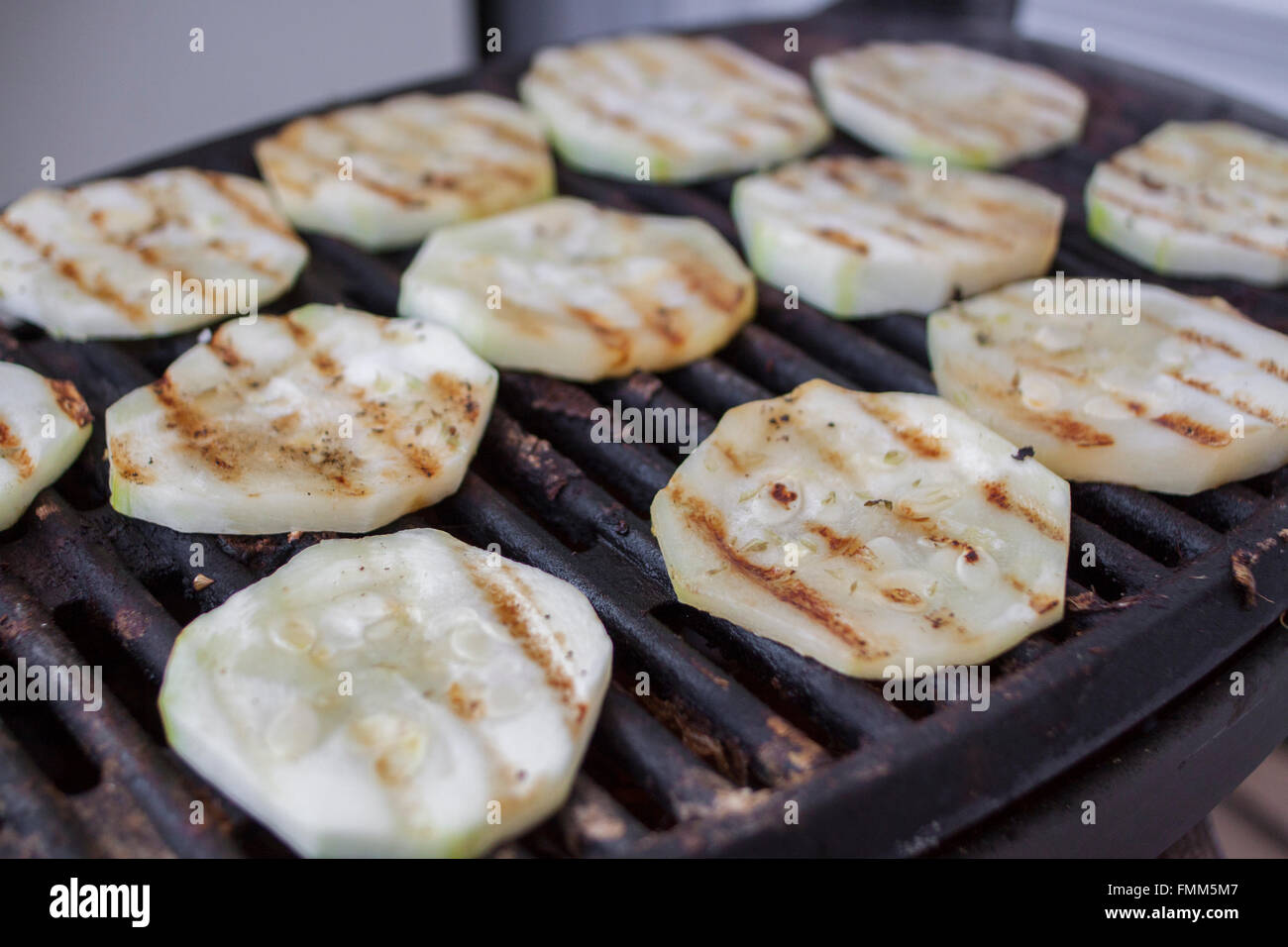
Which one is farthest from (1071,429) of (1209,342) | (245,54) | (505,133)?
(245,54)

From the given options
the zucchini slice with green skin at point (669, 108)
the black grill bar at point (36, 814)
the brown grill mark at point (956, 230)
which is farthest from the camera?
the zucchini slice with green skin at point (669, 108)

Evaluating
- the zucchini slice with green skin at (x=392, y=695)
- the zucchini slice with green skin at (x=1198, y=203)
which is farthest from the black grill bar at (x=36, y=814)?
the zucchini slice with green skin at (x=1198, y=203)

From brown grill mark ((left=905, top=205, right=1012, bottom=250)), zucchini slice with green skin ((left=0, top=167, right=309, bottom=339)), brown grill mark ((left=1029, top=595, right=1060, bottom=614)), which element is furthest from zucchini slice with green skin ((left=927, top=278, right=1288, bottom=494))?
zucchini slice with green skin ((left=0, top=167, right=309, bottom=339))

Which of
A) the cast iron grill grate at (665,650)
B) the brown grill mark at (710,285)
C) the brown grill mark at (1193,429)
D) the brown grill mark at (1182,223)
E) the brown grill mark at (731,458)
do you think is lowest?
the cast iron grill grate at (665,650)

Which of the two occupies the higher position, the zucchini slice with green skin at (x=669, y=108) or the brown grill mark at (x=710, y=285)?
the zucchini slice with green skin at (x=669, y=108)

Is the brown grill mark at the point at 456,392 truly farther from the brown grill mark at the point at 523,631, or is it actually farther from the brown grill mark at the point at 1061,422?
the brown grill mark at the point at 1061,422

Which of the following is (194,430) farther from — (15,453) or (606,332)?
(606,332)

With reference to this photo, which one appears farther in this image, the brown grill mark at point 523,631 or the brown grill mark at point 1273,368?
the brown grill mark at point 1273,368
